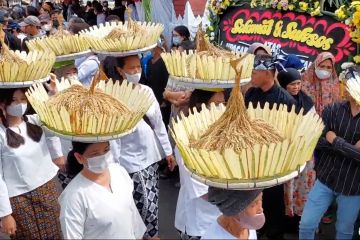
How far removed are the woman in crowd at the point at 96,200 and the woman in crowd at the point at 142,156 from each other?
0.91 m

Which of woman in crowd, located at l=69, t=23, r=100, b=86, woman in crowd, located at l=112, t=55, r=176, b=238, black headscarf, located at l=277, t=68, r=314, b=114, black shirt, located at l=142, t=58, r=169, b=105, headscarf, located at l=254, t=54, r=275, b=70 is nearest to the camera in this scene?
woman in crowd, located at l=112, t=55, r=176, b=238

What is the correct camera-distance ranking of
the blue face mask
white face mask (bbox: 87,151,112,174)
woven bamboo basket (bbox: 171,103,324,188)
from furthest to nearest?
the blue face mask
white face mask (bbox: 87,151,112,174)
woven bamboo basket (bbox: 171,103,324,188)

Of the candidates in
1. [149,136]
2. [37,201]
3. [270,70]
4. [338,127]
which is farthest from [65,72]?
[338,127]

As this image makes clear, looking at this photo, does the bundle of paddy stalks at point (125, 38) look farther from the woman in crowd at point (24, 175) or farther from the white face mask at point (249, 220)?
the white face mask at point (249, 220)

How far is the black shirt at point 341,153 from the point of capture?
3521 millimetres

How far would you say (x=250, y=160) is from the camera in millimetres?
1849

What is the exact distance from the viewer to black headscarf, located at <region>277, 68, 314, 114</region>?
4168 millimetres

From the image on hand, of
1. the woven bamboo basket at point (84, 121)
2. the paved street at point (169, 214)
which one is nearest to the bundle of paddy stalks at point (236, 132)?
the woven bamboo basket at point (84, 121)

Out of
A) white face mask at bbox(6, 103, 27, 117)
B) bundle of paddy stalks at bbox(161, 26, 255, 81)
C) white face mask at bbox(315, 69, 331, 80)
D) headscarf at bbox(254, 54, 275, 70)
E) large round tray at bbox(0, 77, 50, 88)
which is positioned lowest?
white face mask at bbox(315, 69, 331, 80)

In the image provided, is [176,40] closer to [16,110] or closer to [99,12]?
[16,110]

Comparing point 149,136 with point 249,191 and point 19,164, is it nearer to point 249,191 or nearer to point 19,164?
point 19,164

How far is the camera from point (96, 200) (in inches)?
102

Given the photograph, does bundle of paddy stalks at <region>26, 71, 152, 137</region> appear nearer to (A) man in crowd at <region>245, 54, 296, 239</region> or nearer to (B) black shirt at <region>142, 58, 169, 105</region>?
(A) man in crowd at <region>245, 54, 296, 239</region>

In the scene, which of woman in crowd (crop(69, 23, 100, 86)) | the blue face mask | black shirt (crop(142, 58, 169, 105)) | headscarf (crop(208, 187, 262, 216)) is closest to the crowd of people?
headscarf (crop(208, 187, 262, 216))
